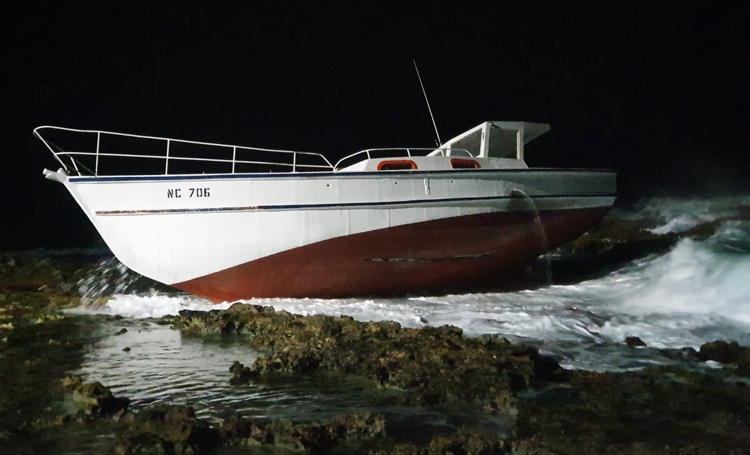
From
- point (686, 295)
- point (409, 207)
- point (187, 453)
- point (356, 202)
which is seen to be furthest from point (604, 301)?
point (187, 453)

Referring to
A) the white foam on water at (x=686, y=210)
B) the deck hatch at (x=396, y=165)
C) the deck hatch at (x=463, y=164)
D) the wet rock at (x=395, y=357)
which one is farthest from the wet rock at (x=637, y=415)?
the white foam on water at (x=686, y=210)

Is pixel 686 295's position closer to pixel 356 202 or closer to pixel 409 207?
pixel 409 207

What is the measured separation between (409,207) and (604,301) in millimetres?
3942

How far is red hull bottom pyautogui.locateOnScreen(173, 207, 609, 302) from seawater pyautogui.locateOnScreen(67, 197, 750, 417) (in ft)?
0.91

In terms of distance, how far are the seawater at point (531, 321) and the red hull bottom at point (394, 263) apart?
279 millimetres

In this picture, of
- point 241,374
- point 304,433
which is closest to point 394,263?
point 241,374

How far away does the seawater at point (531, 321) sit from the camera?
6039 mm

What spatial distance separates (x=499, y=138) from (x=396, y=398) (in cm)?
826

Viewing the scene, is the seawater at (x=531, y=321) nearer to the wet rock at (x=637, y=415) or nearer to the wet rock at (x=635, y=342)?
the wet rock at (x=635, y=342)

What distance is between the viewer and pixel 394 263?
11.0 m

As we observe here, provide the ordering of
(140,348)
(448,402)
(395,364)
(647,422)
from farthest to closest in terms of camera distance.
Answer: (140,348) → (395,364) → (448,402) → (647,422)

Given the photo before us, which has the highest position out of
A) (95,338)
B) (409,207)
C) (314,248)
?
Answer: (409,207)

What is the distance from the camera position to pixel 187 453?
4.34 m

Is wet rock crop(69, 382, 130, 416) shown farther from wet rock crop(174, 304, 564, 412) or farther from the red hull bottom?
the red hull bottom
